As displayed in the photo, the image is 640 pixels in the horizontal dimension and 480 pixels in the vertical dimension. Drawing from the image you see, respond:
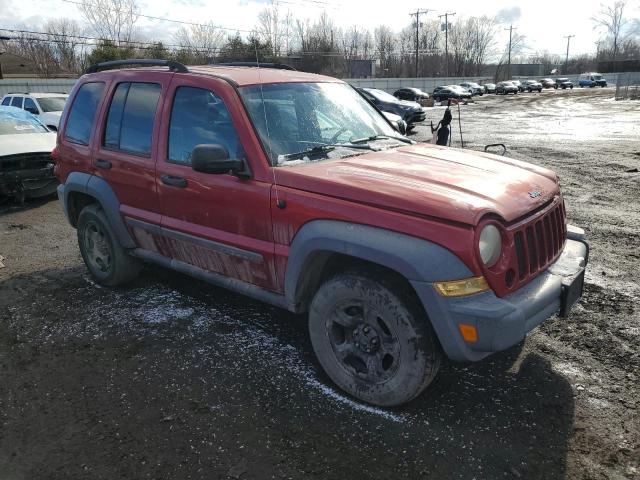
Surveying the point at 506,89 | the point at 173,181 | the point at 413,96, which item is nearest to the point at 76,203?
the point at 173,181

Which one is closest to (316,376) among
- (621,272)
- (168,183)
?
(168,183)

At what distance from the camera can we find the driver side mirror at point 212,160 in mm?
3175

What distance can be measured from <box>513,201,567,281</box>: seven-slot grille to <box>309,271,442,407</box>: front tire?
64 cm

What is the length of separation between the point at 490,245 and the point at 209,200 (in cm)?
193

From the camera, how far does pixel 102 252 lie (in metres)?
5.00

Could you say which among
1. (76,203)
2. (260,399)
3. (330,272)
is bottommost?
(260,399)

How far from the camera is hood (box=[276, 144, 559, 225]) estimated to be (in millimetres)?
2723

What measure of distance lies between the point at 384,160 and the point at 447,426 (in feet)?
5.61

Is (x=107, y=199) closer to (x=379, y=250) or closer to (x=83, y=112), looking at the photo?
(x=83, y=112)

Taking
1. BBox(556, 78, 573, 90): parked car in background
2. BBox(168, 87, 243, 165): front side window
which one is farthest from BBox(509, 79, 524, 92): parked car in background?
BBox(168, 87, 243, 165): front side window

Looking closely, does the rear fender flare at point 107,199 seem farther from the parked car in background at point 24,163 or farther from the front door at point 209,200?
the parked car in background at point 24,163

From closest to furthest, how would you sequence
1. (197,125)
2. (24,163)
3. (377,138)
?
(197,125) → (377,138) → (24,163)

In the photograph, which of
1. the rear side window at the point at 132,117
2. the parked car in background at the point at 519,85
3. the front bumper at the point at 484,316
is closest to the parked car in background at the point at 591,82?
the parked car in background at the point at 519,85

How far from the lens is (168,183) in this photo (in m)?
3.88
